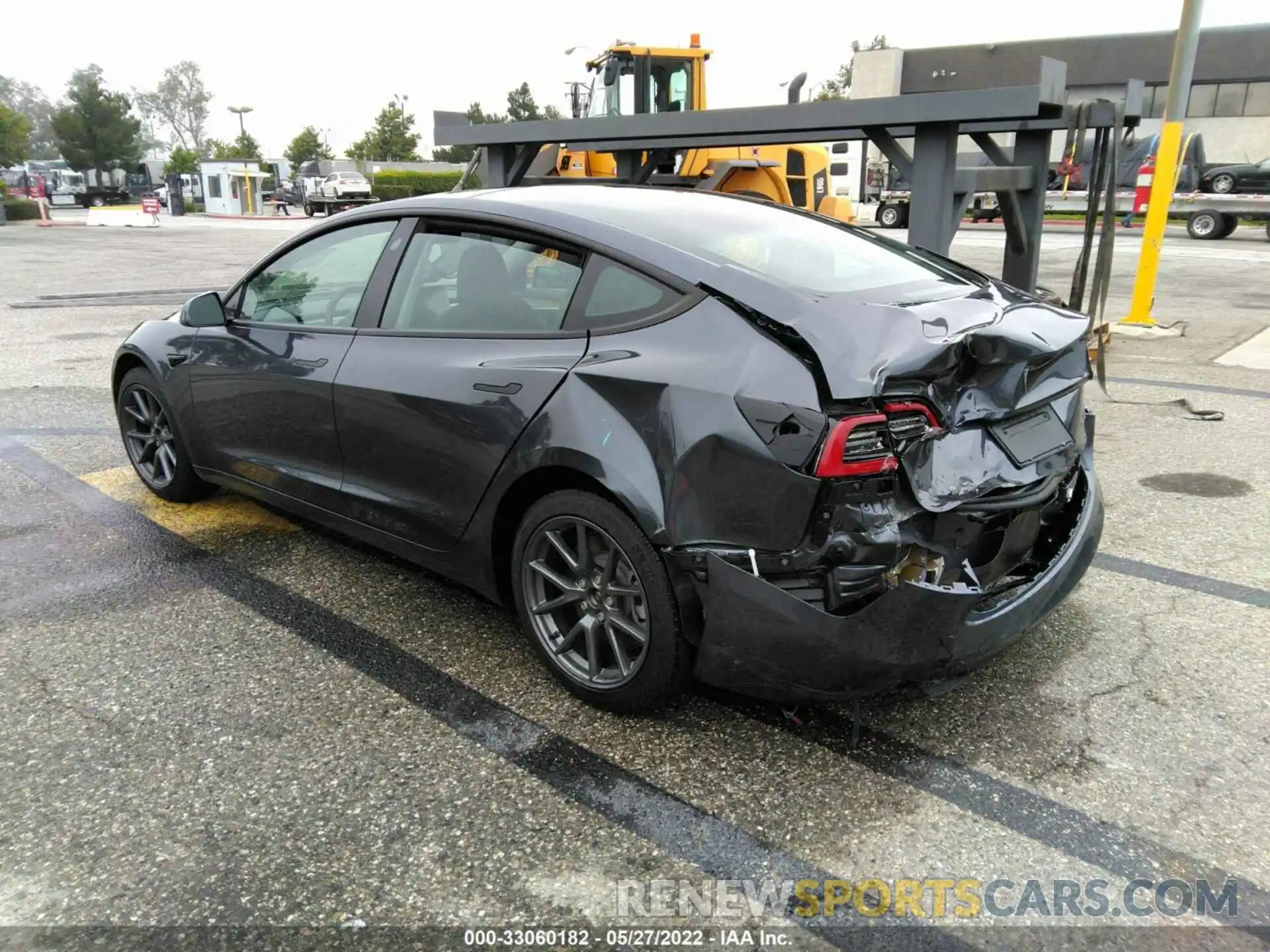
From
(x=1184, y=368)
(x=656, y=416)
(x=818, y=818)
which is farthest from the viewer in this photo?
(x=1184, y=368)

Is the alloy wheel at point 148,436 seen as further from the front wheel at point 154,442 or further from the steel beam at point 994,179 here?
the steel beam at point 994,179

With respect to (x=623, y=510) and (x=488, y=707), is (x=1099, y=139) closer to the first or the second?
(x=623, y=510)

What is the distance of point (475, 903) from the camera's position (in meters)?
2.20

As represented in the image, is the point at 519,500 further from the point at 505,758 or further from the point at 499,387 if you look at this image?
the point at 505,758

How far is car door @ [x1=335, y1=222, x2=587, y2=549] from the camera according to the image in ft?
9.88

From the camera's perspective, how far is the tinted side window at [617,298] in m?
2.80

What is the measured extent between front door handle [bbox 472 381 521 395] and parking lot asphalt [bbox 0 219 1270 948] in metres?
0.95

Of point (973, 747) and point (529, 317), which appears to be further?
point (529, 317)

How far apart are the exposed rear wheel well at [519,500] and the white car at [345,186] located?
46.0m

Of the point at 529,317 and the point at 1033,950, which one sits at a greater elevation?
the point at 529,317

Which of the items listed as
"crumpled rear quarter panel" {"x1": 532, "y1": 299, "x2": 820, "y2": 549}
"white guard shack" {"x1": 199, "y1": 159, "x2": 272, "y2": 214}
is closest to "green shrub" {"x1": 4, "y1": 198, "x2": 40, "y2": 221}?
"white guard shack" {"x1": 199, "y1": 159, "x2": 272, "y2": 214}

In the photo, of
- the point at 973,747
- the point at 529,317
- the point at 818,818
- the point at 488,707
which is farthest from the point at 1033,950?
the point at 529,317

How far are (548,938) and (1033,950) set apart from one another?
105 cm

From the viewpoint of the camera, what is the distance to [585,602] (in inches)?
116
